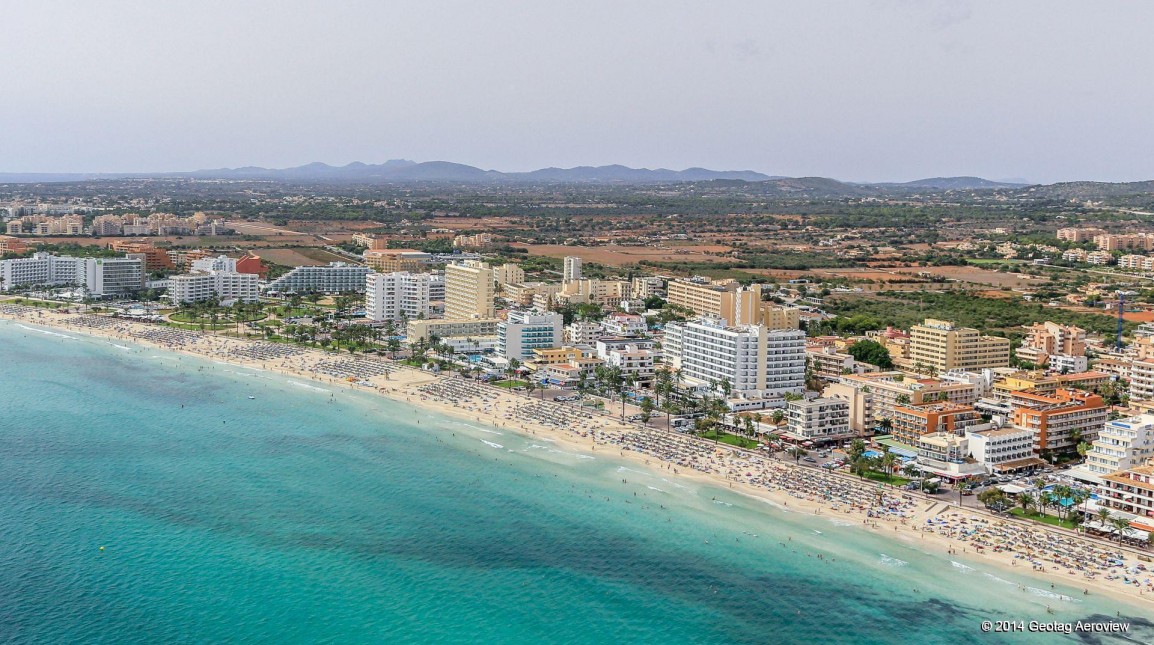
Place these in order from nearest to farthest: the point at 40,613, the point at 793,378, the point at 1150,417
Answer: the point at 40,613
the point at 1150,417
the point at 793,378

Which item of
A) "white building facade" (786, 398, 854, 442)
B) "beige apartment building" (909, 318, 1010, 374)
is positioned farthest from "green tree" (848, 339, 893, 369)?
"white building facade" (786, 398, 854, 442)

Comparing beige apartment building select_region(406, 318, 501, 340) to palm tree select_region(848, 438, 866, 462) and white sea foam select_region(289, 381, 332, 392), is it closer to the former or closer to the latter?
white sea foam select_region(289, 381, 332, 392)

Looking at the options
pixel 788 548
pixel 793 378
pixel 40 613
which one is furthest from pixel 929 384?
pixel 40 613

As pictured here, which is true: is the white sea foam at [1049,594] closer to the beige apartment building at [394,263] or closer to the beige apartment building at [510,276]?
the beige apartment building at [510,276]

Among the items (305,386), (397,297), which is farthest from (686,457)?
(397,297)

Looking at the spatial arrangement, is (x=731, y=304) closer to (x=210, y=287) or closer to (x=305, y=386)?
(x=305, y=386)

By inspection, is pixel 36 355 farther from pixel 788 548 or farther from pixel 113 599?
pixel 788 548

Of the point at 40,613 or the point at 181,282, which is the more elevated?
the point at 181,282
